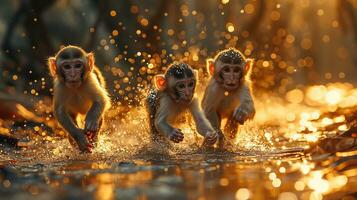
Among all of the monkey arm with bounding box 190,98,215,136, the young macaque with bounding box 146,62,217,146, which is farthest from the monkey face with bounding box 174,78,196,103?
the monkey arm with bounding box 190,98,215,136

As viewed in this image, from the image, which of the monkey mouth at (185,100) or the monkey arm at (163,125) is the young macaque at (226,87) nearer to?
the monkey mouth at (185,100)

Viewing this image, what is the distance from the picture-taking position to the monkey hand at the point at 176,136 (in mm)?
8516

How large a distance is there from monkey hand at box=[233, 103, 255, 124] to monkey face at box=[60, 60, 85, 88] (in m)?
1.75

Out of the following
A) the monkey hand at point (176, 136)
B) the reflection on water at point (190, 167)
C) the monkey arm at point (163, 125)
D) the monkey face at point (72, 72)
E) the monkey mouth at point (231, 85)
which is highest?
the monkey face at point (72, 72)

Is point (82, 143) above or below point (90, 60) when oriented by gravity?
below

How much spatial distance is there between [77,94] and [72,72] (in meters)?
0.33

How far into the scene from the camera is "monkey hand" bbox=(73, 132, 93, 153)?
885 centimetres

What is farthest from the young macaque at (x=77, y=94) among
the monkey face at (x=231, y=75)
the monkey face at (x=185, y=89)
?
the monkey face at (x=231, y=75)

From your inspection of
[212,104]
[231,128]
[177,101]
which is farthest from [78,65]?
[231,128]

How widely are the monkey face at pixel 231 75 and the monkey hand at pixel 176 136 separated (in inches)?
45.0

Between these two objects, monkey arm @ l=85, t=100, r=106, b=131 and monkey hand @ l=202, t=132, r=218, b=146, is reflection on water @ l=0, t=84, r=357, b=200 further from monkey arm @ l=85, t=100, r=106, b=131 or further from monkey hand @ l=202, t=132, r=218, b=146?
monkey arm @ l=85, t=100, r=106, b=131

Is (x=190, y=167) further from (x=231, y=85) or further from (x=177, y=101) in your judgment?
(x=231, y=85)

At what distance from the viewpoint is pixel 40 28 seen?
20.3 metres

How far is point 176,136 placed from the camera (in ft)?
28.0
